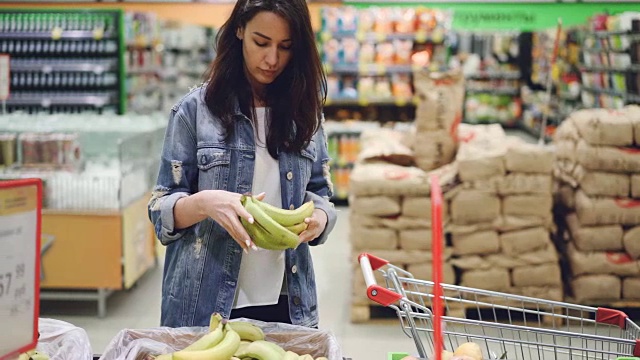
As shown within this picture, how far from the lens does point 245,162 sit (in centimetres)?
206

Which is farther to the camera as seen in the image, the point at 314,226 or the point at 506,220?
the point at 506,220

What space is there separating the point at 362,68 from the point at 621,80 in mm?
3972

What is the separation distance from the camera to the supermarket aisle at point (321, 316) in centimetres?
448

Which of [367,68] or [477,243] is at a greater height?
[367,68]

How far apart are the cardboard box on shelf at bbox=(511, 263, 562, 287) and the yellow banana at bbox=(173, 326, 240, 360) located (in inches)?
134

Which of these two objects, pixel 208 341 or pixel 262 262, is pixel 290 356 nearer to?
pixel 208 341

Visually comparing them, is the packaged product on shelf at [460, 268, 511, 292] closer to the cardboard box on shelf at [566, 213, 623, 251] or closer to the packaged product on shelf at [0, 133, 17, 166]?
the cardboard box on shelf at [566, 213, 623, 251]

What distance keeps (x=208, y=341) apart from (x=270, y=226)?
298mm

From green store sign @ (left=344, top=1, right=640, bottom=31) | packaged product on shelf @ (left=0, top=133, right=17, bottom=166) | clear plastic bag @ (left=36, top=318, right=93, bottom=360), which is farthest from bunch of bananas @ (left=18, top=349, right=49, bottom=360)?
green store sign @ (left=344, top=1, right=640, bottom=31)

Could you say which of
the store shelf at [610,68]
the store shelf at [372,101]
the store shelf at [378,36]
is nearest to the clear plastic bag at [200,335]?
the store shelf at [372,101]

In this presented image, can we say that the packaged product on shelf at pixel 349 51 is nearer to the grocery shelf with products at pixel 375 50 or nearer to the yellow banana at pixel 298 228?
the grocery shelf with products at pixel 375 50

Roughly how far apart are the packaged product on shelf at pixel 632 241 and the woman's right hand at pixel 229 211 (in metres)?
3.56

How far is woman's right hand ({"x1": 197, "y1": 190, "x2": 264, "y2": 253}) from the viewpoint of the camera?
68.7 inches

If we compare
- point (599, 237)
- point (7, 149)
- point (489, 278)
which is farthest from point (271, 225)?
point (7, 149)
